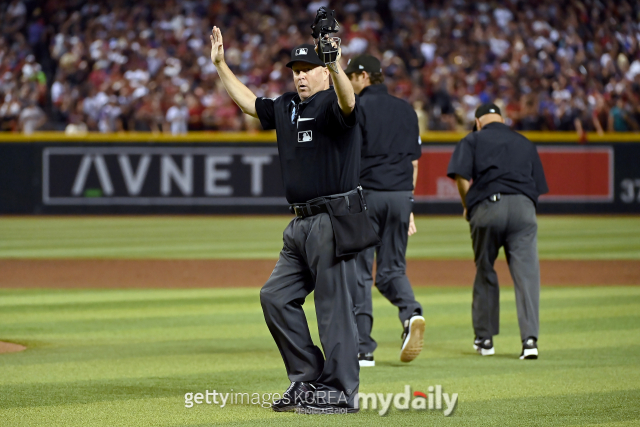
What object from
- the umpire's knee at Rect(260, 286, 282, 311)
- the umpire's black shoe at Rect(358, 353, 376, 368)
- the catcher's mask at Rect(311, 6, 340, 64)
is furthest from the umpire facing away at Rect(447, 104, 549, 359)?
the catcher's mask at Rect(311, 6, 340, 64)

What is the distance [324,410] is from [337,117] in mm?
1507

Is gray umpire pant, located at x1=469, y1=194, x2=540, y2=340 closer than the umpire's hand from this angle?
No

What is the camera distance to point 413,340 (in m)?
6.66

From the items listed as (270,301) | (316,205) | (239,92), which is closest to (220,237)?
(239,92)

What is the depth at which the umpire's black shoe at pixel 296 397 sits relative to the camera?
5125 millimetres

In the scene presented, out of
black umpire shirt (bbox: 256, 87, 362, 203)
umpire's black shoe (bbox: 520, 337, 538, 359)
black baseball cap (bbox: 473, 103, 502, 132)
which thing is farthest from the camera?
black baseball cap (bbox: 473, 103, 502, 132)

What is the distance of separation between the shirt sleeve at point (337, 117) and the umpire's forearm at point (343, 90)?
0.10 feet

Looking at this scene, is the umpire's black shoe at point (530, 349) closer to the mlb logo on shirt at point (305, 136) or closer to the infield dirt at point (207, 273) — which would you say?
the mlb logo on shirt at point (305, 136)

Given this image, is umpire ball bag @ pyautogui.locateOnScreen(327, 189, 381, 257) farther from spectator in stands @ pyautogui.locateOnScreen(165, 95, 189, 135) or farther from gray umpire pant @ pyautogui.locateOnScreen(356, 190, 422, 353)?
spectator in stands @ pyautogui.locateOnScreen(165, 95, 189, 135)

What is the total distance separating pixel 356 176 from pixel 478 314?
2.66m

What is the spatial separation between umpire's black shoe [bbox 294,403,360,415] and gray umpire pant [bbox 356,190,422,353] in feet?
6.19

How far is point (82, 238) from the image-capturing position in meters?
17.9

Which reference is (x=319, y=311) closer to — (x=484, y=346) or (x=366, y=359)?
(x=366, y=359)

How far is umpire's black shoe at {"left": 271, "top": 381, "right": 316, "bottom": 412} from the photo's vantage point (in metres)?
5.12
